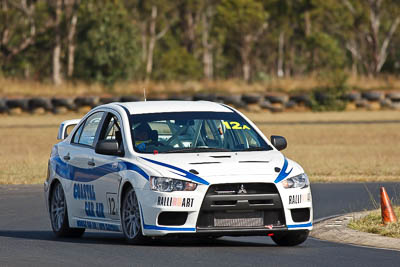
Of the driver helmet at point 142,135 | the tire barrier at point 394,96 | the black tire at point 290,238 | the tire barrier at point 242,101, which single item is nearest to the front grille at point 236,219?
the black tire at point 290,238

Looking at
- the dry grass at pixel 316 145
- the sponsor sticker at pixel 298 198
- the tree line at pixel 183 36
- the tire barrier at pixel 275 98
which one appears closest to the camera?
the sponsor sticker at pixel 298 198

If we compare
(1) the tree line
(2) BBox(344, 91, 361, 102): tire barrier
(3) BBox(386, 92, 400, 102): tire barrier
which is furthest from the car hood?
(1) the tree line

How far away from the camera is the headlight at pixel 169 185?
1064 cm

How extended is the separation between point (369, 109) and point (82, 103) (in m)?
12.3

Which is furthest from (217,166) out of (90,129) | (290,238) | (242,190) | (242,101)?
(242,101)

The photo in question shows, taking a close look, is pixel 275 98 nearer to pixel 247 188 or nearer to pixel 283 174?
pixel 283 174

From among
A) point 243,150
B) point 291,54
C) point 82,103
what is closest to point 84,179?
point 243,150

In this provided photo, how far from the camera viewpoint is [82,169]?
12.3 m

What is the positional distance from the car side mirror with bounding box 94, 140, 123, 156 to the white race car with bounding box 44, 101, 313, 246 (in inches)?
→ 0.4

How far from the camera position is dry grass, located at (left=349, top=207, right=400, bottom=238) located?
12031mm

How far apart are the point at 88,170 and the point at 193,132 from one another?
3.96ft

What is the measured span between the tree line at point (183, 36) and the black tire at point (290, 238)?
52.7m

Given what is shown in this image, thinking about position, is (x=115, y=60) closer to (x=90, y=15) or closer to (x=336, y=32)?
(x=90, y=15)

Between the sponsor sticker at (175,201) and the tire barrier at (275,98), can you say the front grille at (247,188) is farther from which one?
the tire barrier at (275,98)
